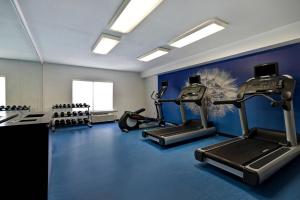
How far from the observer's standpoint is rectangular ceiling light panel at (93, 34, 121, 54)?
3283mm

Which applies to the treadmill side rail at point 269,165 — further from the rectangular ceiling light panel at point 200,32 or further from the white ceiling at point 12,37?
the white ceiling at point 12,37

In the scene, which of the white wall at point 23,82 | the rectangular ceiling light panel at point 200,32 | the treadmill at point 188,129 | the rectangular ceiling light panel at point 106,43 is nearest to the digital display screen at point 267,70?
the rectangular ceiling light panel at point 200,32

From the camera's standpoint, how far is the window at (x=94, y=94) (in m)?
6.31

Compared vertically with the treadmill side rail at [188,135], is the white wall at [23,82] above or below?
above

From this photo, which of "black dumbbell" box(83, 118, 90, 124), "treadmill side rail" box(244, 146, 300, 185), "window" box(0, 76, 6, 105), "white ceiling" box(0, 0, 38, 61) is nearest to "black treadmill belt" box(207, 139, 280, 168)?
"treadmill side rail" box(244, 146, 300, 185)

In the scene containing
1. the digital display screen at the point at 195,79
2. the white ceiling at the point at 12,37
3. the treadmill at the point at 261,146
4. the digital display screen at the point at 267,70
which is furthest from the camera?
the digital display screen at the point at 195,79

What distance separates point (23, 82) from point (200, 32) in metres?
6.01

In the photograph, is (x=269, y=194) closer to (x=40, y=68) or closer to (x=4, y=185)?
(x=4, y=185)

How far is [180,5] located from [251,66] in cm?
274

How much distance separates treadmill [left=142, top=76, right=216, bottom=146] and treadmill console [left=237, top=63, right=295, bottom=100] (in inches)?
48.2

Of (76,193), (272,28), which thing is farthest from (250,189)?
(272,28)

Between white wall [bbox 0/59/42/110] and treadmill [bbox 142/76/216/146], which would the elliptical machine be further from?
white wall [bbox 0/59/42/110]

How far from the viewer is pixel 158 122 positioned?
591 centimetres

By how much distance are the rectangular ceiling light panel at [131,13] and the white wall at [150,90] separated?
456 cm
